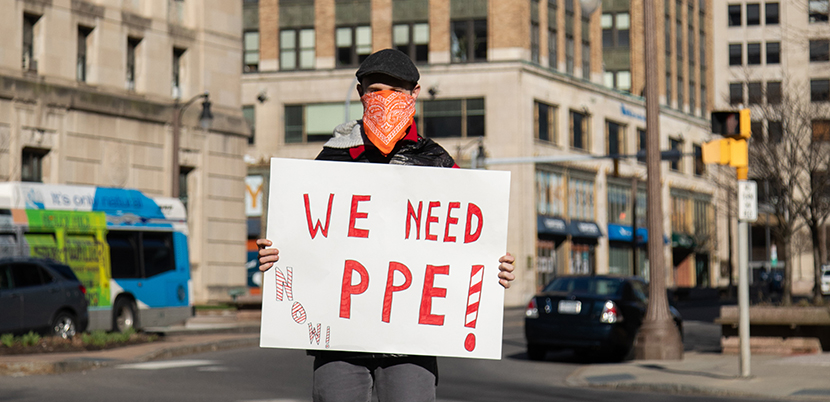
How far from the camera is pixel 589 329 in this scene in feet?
57.6

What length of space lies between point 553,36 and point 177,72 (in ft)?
86.4

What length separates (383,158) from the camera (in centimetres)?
466

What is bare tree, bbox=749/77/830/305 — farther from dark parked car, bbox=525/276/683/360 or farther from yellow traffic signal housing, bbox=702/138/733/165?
yellow traffic signal housing, bbox=702/138/733/165

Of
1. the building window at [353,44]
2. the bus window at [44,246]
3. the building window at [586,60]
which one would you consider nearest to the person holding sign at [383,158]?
the bus window at [44,246]

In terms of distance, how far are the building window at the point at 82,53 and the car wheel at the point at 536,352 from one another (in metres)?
19.9

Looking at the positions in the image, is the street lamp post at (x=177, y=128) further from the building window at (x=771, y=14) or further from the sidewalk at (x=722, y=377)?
the building window at (x=771, y=14)

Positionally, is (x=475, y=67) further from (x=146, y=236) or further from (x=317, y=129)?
(x=146, y=236)

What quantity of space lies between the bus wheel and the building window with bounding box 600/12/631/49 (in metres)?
46.0

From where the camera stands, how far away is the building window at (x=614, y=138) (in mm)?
62500

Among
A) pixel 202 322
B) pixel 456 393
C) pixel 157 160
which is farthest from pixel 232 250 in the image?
pixel 456 393

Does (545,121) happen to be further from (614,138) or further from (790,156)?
(790,156)

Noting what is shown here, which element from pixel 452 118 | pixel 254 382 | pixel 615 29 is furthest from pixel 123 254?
pixel 615 29

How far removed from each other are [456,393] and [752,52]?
268ft

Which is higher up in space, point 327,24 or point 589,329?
point 327,24
